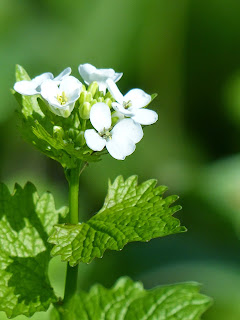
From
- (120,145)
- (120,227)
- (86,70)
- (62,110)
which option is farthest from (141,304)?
(86,70)

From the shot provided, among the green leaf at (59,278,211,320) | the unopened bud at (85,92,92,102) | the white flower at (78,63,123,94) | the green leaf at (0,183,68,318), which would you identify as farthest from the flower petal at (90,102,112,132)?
the green leaf at (59,278,211,320)

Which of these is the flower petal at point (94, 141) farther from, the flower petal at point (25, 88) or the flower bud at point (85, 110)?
the flower petal at point (25, 88)

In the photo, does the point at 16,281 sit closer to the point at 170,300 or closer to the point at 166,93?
the point at 170,300

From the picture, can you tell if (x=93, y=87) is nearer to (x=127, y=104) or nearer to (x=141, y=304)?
(x=127, y=104)

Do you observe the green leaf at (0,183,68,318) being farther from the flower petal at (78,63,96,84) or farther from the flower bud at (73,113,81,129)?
the flower petal at (78,63,96,84)

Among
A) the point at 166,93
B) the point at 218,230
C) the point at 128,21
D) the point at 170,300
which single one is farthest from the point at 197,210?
the point at 170,300
